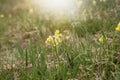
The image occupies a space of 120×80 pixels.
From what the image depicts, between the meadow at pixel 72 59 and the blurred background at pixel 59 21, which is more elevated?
the blurred background at pixel 59 21

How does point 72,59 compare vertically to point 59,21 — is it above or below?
below

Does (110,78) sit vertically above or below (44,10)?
below

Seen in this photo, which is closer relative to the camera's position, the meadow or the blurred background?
the meadow

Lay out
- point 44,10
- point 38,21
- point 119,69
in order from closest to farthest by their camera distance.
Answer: point 119,69 < point 38,21 < point 44,10

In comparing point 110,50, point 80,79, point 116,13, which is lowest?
point 80,79

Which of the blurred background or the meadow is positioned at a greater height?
the blurred background

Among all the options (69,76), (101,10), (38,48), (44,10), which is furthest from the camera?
(44,10)

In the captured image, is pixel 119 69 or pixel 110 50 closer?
pixel 119 69

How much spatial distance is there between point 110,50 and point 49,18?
11.5 feet

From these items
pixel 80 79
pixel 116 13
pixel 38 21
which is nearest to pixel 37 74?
pixel 80 79

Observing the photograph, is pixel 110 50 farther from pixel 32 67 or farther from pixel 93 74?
pixel 32 67

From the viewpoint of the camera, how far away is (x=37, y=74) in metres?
3.47

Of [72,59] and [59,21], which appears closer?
[72,59]

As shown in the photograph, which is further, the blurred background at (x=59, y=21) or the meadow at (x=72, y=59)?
the blurred background at (x=59, y=21)
